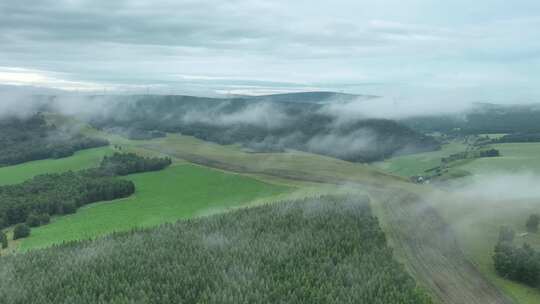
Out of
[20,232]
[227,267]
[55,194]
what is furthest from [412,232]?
[55,194]

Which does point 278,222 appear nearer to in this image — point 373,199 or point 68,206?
point 373,199

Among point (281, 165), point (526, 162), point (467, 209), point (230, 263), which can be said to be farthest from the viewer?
point (526, 162)

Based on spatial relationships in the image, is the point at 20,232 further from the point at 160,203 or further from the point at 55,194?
the point at 160,203

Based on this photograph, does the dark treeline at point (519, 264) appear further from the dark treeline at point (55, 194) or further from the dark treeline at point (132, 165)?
the dark treeline at point (132, 165)

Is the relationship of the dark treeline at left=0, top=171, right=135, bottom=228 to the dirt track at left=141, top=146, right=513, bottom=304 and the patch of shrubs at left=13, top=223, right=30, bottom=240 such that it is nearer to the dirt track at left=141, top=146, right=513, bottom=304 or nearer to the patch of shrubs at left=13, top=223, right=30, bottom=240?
the patch of shrubs at left=13, top=223, right=30, bottom=240

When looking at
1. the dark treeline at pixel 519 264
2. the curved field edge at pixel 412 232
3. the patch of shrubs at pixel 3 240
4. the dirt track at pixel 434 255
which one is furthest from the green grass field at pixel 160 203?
the dark treeline at pixel 519 264

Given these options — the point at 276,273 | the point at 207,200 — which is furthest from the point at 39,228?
the point at 276,273
